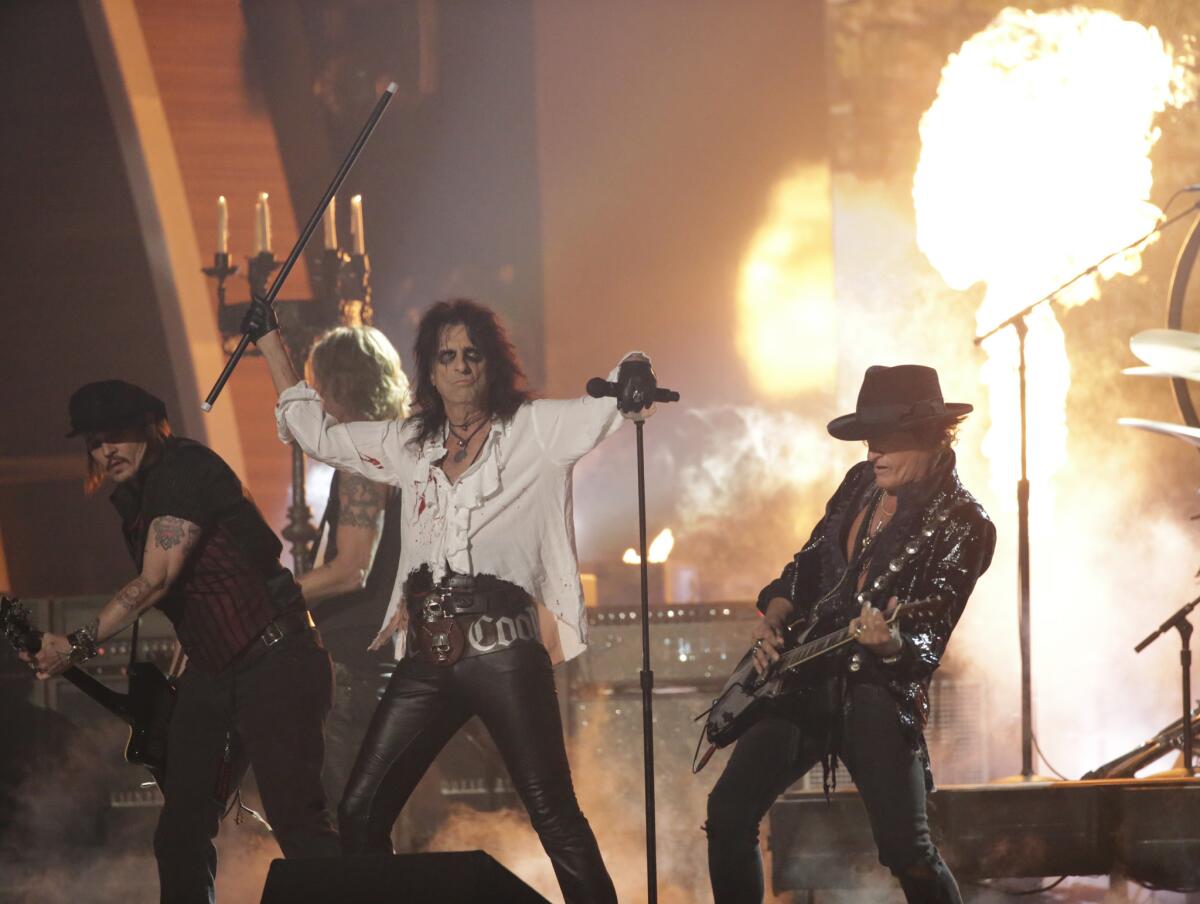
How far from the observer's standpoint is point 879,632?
3570 mm

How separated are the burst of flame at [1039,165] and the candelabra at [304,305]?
3148 millimetres

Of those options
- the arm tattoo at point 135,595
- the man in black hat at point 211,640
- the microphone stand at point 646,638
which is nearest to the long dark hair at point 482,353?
the microphone stand at point 646,638

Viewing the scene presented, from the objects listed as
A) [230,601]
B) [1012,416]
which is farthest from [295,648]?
[1012,416]

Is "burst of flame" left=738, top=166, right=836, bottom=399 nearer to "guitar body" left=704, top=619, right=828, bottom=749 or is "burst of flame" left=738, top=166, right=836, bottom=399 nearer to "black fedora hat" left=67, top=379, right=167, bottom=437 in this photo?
"guitar body" left=704, top=619, right=828, bottom=749

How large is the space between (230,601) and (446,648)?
616 mm

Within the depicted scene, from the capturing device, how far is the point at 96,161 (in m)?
7.83

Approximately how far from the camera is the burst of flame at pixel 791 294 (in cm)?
804

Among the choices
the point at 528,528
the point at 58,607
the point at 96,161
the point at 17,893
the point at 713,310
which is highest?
the point at 96,161

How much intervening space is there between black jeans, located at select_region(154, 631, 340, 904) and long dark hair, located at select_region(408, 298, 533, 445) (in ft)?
2.32

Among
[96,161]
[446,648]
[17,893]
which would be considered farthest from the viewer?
[96,161]

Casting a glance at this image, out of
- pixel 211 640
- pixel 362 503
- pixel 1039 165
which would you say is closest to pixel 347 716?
pixel 362 503

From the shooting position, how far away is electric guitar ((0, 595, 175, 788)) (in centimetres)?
408

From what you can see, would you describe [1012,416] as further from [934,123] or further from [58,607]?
[58,607]

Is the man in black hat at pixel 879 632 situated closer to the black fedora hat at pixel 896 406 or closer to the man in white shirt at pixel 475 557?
the black fedora hat at pixel 896 406
